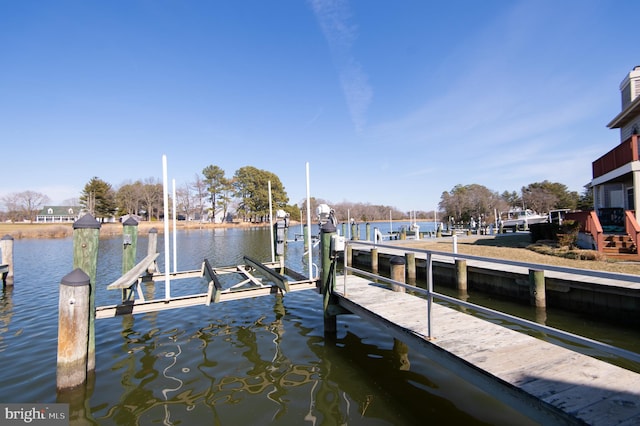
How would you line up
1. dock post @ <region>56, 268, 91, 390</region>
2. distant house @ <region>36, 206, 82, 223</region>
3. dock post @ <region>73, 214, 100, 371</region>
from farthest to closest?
distant house @ <region>36, 206, 82, 223</region> < dock post @ <region>73, 214, 100, 371</region> < dock post @ <region>56, 268, 91, 390</region>

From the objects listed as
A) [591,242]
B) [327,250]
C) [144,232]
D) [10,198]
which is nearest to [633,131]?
[591,242]

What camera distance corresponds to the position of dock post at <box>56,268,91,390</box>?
430 cm

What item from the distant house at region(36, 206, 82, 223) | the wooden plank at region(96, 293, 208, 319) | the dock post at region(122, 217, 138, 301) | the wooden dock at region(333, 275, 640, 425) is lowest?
the wooden dock at region(333, 275, 640, 425)

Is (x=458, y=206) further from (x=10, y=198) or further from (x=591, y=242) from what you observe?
(x=10, y=198)

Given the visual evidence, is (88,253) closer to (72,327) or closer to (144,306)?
(72,327)

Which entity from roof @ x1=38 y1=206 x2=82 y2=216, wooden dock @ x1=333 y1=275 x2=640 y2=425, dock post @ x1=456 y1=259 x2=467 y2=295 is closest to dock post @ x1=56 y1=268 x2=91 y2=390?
wooden dock @ x1=333 y1=275 x2=640 y2=425

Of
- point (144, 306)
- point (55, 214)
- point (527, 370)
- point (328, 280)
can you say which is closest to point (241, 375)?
point (144, 306)

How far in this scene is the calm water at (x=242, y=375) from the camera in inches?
158

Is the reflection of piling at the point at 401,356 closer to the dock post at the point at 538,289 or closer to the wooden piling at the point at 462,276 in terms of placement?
the dock post at the point at 538,289

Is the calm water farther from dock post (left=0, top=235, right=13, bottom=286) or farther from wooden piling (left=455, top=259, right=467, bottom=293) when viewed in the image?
dock post (left=0, top=235, right=13, bottom=286)

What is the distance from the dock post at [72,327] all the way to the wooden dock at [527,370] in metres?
4.30

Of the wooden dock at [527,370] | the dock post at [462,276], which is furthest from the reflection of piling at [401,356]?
the dock post at [462,276]

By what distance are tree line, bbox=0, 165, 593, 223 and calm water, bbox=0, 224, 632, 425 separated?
50.7 meters

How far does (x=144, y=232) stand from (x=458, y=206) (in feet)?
179
